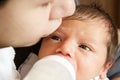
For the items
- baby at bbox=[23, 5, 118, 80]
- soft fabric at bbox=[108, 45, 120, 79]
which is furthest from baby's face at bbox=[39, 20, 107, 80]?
soft fabric at bbox=[108, 45, 120, 79]

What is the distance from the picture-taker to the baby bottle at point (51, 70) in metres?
0.59

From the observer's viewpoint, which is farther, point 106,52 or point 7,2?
point 106,52

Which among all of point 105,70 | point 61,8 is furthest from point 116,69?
→ point 61,8

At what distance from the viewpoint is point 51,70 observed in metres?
0.59

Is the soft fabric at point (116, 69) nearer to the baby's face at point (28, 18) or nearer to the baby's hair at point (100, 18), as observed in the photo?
the baby's hair at point (100, 18)

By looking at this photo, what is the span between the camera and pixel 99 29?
3.24ft

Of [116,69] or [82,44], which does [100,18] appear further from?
[116,69]

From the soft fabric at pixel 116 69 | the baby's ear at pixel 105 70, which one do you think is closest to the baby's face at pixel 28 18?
the baby's ear at pixel 105 70

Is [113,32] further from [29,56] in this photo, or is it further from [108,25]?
[29,56]

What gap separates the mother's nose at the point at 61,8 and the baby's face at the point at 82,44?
18 cm

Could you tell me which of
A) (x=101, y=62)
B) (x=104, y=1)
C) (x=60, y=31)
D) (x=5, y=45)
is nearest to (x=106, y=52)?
(x=101, y=62)

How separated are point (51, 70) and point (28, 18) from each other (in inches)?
4.9

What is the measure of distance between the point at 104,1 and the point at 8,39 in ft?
6.51

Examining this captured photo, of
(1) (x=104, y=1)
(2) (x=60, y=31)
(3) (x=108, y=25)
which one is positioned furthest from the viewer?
(1) (x=104, y=1)
